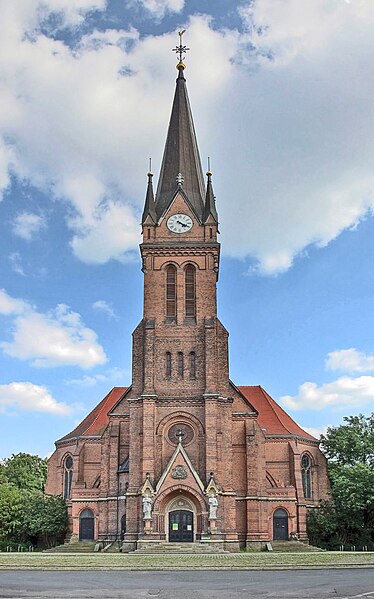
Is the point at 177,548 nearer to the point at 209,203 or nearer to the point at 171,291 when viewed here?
the point at 171,291

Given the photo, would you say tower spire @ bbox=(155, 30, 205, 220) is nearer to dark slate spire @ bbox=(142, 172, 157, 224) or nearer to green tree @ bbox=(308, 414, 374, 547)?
dark slate spire @ bbox=(142, 172, 157, 224)

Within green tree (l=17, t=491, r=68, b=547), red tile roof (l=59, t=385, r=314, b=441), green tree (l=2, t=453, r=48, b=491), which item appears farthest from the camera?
green tree (l=2, t=453, r=48, b=491)

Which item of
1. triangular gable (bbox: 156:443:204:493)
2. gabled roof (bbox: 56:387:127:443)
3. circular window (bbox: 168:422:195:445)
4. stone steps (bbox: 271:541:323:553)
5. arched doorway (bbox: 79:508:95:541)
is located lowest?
stone steps (bbox: 271:541:323:553)

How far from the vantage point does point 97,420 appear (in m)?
63.7

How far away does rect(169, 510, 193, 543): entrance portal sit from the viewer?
4784 centimetres

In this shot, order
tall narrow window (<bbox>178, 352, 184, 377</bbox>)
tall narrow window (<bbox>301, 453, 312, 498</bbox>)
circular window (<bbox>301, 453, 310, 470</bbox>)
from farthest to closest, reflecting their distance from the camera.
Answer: circular window (<bbox>301, 453, 310, 470</bbox>) < tall narrow window (<bbox>301, 453, 312, 498</bbox>) < tall narrow window (<bbox>178, 352, 184, 377</bbox>)

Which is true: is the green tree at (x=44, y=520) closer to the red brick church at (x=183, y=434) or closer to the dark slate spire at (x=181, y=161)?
the red brick church at (x=183, y=434)

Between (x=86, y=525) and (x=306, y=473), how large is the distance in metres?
20.3

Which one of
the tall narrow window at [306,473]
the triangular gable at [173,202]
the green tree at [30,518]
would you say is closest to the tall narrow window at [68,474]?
the green tree at [30,518]

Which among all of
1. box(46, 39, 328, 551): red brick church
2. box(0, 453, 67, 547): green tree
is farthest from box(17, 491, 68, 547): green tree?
box(46, 39, 328, 551): red brick church

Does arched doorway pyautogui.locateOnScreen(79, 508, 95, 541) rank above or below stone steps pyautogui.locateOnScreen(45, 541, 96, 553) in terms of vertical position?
above

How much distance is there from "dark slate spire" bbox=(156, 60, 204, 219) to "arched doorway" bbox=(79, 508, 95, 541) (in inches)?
966

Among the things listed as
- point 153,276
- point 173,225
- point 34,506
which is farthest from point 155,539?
point 173,225

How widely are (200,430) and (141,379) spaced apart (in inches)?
225
